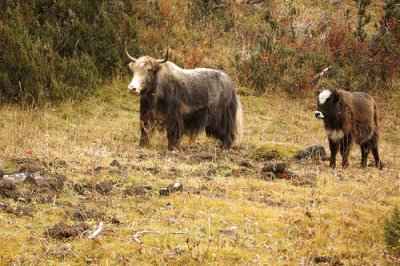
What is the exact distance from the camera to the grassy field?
546cm

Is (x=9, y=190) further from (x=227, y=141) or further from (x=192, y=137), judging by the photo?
(x=227, y=141)

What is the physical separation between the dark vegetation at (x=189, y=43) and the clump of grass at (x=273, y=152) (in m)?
4.65

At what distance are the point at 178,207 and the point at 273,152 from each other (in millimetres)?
4218

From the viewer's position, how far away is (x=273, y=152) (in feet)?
34.5

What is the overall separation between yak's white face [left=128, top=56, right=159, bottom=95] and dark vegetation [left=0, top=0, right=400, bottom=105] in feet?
8.13

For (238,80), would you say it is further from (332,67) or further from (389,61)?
(389,61)

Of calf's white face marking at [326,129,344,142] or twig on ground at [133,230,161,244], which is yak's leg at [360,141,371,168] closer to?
calf's white face marking at [326,129,344,142]

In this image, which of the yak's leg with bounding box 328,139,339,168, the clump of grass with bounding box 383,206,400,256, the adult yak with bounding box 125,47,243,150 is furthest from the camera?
the adult yak with bounding box 125,47,243,150

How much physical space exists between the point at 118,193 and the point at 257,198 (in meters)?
1.70

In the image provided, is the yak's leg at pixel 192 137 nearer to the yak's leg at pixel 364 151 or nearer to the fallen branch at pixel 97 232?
the yak's leg at pixel 364 151

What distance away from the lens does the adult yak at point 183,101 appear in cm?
1099

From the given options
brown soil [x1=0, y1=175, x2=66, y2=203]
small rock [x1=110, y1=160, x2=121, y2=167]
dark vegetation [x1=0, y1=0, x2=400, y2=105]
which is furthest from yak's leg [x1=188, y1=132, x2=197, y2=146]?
brown soil [x1=0, y1=175, x2=66, y2=203]

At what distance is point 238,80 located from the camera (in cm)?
1739

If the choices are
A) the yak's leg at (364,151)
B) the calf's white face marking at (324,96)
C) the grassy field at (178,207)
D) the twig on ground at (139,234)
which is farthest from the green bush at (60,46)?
the twig on ground at (139,234)
